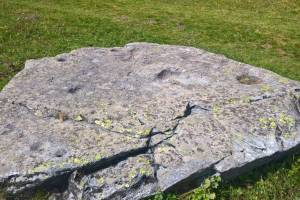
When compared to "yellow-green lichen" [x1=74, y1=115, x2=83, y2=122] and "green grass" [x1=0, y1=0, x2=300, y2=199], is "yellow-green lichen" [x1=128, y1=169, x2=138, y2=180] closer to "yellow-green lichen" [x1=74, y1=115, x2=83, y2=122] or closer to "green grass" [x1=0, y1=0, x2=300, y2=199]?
"yellow-green lichen" [x1=74, y1=115, x2=83, y2=122]

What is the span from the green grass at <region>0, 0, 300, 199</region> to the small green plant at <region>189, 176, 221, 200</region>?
9.87 meters

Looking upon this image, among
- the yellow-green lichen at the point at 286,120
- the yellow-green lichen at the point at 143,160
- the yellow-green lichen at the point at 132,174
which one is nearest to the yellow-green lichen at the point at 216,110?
the yellow-green lichen at the point at 286,120

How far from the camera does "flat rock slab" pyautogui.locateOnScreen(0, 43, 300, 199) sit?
34.2 feet

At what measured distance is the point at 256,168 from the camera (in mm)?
11805

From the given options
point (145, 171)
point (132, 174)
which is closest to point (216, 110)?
point (145, 171)

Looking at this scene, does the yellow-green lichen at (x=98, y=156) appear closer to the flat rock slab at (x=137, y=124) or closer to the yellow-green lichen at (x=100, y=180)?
the flat rock slab at (x=137, y=124)

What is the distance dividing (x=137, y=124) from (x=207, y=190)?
2.23 meters

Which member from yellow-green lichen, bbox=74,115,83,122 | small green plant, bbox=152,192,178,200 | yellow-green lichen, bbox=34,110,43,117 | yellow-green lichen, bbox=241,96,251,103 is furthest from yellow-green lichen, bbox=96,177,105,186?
yellow-green lichen, bbox=241,96,251,103

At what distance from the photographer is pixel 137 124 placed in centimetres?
1158

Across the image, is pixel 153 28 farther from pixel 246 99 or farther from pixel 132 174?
pixel 132 174

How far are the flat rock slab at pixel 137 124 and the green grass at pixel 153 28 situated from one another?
5803mm

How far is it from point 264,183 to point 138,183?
3.14 m

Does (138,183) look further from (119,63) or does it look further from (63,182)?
(119,63)

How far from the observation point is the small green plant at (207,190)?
→ 10672 millimetres
